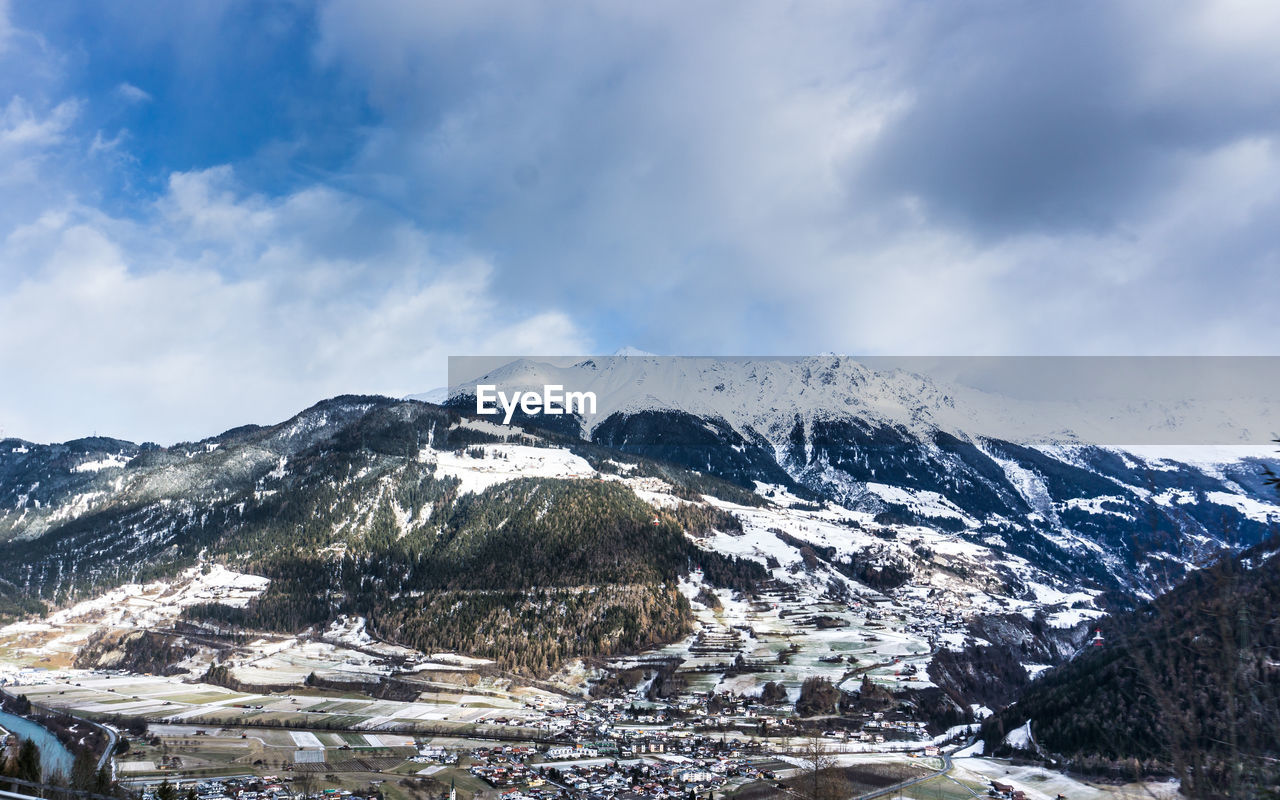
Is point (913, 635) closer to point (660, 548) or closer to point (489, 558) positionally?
point (660, 548)

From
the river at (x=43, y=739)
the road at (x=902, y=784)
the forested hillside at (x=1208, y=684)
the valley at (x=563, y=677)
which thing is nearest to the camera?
the forested hillside at (x=1208, y=684)

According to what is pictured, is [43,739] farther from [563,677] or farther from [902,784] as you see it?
[902,784]

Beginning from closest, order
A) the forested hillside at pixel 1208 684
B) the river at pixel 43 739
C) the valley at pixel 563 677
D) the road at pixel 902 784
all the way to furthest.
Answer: the forested hillside at pixel 1208 684 < the road at pixel 902 784 < the valley at pixel 563 677 < the river at pixel 43 739

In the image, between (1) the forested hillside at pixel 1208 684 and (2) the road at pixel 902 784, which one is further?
(2) the road at pixel 902 784

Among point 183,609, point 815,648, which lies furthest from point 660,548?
point 183,609

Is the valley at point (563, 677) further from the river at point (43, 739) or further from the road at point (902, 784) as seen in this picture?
the river at point (43, 739)

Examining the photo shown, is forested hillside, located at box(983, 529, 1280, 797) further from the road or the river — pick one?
the river

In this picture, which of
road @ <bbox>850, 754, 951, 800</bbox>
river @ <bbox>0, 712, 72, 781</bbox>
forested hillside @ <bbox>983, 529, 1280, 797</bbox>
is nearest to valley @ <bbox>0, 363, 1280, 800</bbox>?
road @ <bbox>850, 754, 951, 800</bbox>

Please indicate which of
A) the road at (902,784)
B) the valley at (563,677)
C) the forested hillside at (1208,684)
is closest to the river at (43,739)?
the valley at (563,677)
